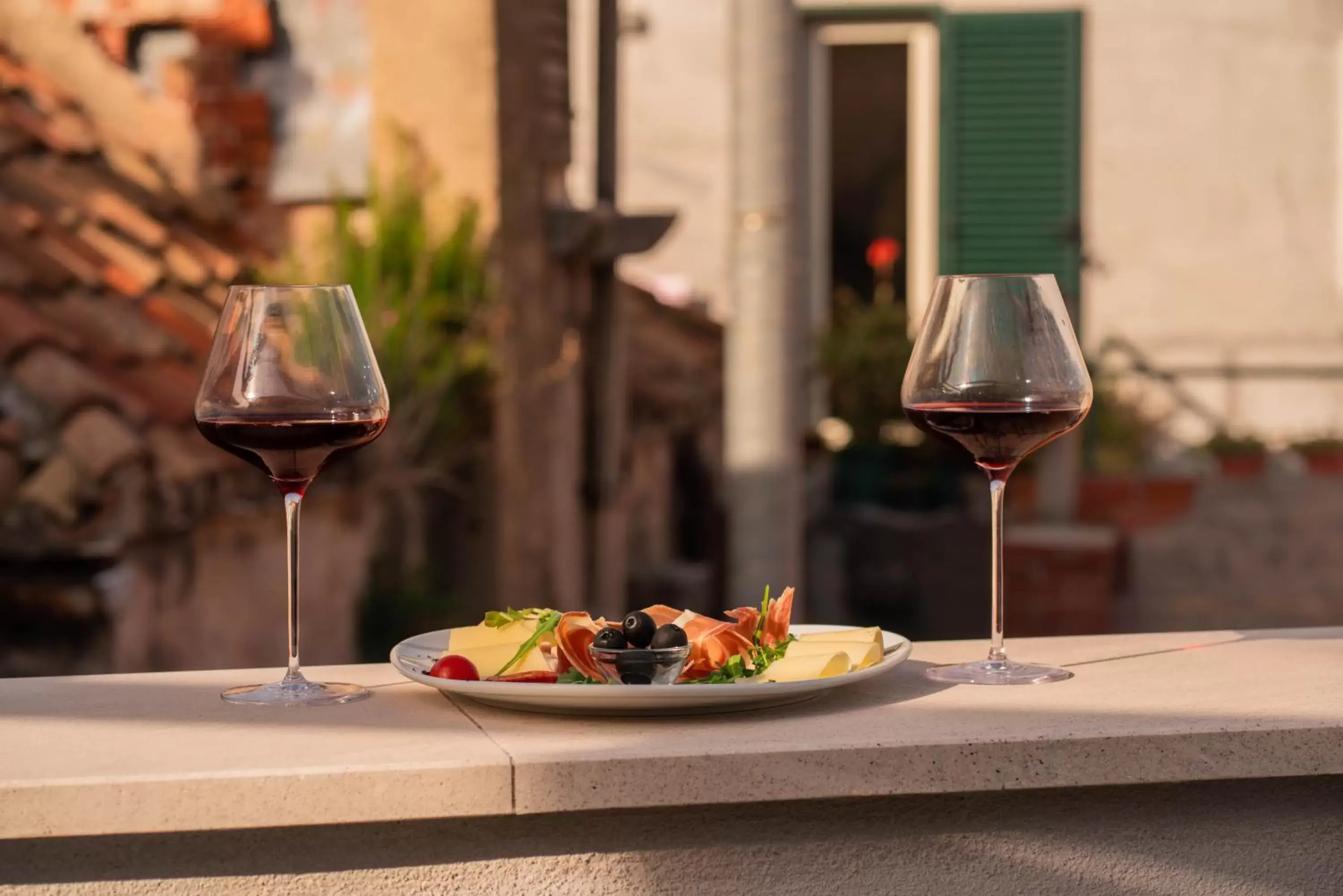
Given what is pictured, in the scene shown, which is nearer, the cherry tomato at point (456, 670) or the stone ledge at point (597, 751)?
the stone ledge at point (597, 751)

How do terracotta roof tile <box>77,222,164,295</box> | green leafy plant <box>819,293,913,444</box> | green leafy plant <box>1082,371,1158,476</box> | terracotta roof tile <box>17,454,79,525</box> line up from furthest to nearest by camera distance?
green leafy plant <box>1082,371,1158,476</box> < green leafy plant <box>819,293,913,444</box> < terracotta roof tile <box>77,222,164,295</box> < terracotta roof tile <box>17,454,79,525</box>

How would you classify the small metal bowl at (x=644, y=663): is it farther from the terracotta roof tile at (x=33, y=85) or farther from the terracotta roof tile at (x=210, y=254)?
the terracotta roof tile at (x=33, y=85)

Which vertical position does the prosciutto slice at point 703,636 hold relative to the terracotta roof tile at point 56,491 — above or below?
above

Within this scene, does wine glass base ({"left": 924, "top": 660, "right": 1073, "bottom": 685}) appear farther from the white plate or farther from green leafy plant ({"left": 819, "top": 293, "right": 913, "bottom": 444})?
green leafy plant ({"left": 819, "top": 293, "right": 913, "bottom": 444})

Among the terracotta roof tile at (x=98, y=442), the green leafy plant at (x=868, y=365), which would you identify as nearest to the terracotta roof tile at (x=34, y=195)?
the terracotta roof tile at (x=98, y=442)

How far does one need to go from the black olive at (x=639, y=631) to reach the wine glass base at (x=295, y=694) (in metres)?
0.23

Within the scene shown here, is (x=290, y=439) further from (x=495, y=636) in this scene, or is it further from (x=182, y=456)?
(x=182, y=456)

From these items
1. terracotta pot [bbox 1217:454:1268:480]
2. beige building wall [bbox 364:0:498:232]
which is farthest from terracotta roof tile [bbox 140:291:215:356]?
terracotta pot [bbox 1217:454:1268:480]

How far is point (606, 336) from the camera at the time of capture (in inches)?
238

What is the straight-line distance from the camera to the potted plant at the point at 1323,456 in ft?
26.2

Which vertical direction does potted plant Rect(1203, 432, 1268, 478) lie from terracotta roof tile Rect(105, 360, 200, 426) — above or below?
below

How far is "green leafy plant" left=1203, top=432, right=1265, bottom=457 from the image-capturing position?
7.95 meters

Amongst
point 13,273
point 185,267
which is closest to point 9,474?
point 13,273

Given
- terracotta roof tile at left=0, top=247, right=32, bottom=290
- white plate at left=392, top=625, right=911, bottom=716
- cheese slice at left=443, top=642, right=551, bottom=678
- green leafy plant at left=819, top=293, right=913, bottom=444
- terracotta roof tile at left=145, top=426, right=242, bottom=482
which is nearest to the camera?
white plate at left=392, top=625, right=911, bottom=716
